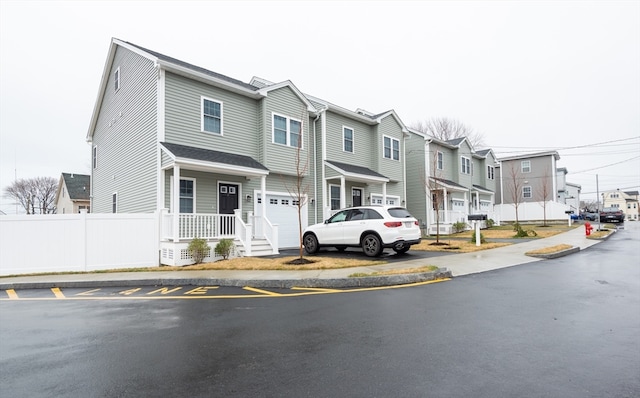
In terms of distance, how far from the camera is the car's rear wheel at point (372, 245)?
1234cm

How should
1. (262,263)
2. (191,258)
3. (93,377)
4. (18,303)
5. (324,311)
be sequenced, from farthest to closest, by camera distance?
(191,258), (262,263), (18,303), (324,311), (93,377)

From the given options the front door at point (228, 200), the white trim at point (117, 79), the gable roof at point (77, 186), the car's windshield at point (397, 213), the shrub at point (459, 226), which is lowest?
the shrub at point (459, 226)

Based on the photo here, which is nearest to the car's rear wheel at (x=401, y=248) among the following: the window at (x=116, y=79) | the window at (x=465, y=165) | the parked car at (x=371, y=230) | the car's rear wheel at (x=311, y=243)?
the parked car at (x=371, y=230)

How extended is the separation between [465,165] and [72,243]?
95.0ft

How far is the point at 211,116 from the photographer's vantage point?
49.4 ft

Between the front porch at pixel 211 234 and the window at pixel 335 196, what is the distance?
5.61 metres

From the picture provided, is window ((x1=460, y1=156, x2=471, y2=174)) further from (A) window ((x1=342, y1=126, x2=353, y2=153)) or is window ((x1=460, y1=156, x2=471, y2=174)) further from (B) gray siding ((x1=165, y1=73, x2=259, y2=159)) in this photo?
(B) gray siding ((x1=165, y1=73, x2=259, y2=159))

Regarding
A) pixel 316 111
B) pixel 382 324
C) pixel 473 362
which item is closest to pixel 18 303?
pixel 382 324

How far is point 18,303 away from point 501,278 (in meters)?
10.8

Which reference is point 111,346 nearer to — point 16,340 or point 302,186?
point 16,340

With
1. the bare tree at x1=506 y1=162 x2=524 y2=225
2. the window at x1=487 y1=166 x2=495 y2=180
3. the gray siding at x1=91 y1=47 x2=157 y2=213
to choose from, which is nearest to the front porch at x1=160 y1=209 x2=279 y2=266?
the gray siding at x1=91 y1=47 x2=157 y2=213

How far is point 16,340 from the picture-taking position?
16.4 ft

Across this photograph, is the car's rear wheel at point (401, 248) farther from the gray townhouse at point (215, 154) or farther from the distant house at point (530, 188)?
the distant house at point (530, 188)

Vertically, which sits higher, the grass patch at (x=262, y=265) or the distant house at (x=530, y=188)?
the distant house at (x=530, y=188)
